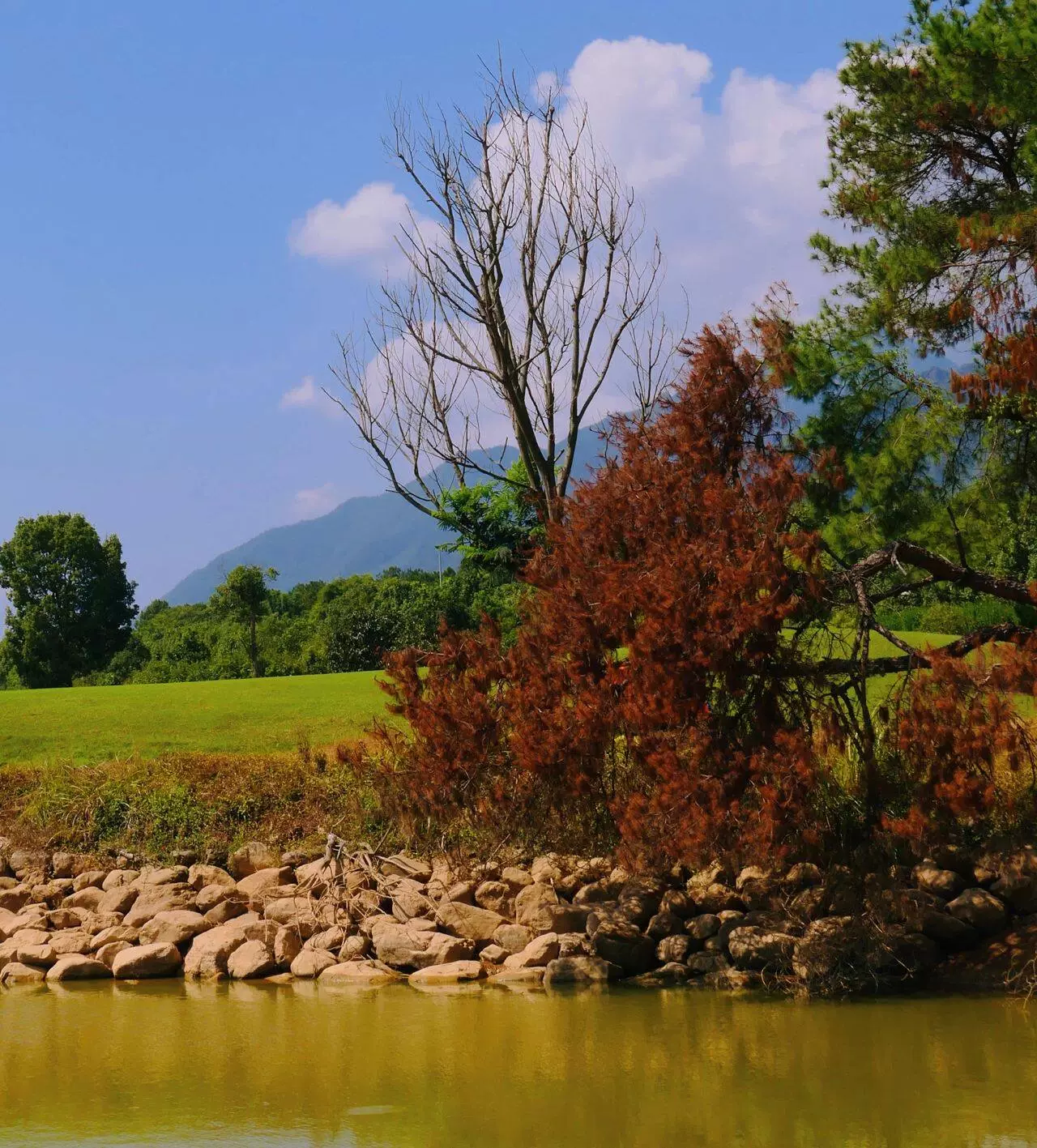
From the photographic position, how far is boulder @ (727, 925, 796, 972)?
9.36m

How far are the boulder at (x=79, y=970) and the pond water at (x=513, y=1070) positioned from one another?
72 cm

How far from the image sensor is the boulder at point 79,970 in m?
10.5

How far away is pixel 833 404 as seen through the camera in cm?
1438

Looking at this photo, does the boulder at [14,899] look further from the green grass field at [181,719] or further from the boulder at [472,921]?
the boulder at [472,921]

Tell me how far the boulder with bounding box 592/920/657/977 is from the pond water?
36cm

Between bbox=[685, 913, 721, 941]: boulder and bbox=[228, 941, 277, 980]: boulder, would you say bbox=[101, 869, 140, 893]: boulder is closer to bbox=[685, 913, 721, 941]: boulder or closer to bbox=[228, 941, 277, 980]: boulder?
bbox=[228, 941, 277, 980]: boulder

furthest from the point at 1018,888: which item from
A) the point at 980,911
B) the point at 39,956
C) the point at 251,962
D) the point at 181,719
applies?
the point at 181,719

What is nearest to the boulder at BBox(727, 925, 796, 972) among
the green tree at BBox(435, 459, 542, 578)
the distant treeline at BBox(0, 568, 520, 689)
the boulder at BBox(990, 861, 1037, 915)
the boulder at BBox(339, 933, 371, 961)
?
the boulder at BBox(990, 861, 1037, 915)

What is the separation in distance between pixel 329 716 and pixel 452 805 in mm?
7076

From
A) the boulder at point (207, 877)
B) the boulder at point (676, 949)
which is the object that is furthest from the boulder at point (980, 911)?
the boulder at point (207, 877)

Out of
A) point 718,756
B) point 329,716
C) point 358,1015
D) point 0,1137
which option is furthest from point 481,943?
point 329,716

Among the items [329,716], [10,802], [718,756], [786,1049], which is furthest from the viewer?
[329,716]

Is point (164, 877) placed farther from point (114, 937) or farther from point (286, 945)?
point (286, 945)

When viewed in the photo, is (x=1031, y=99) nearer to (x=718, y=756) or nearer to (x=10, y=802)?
(x=718, y=756)
